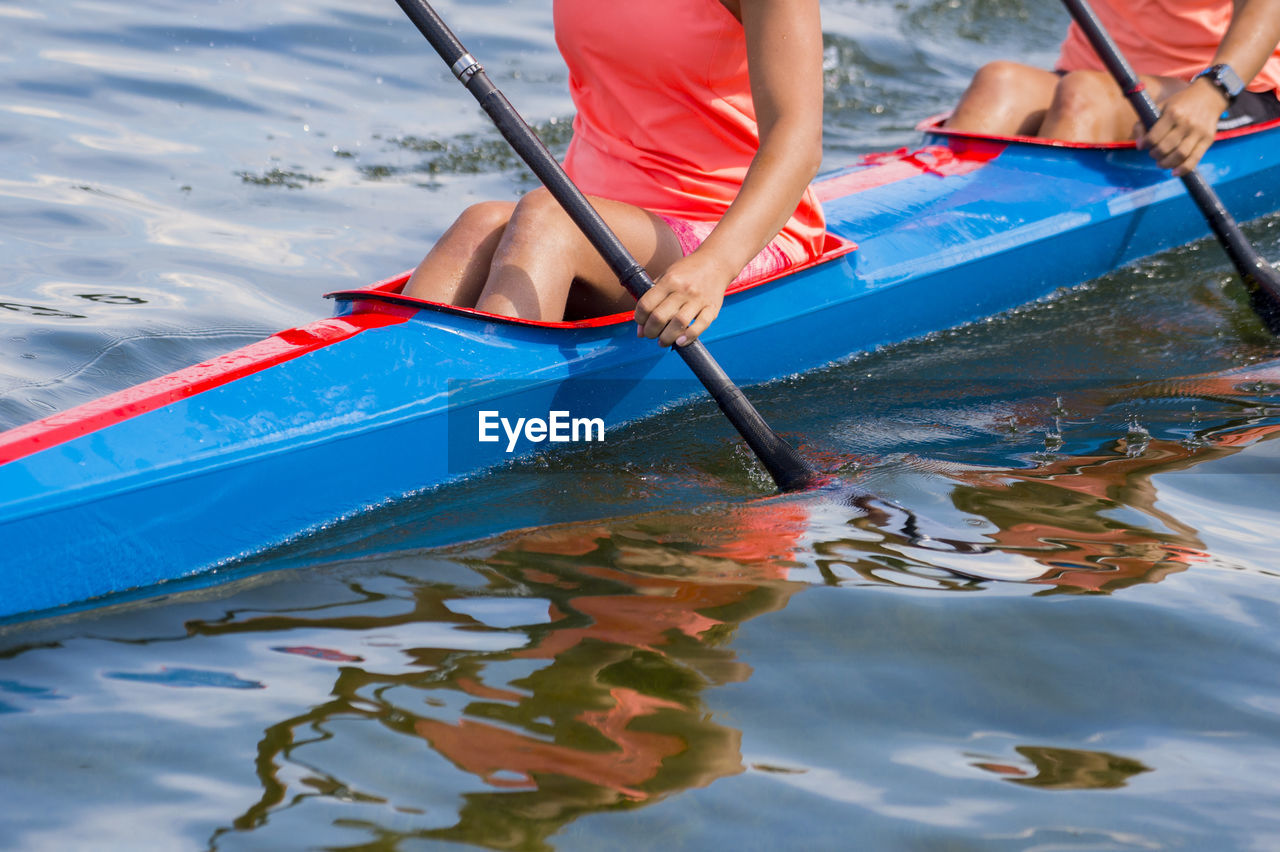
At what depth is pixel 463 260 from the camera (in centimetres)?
262

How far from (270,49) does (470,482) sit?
170 inches

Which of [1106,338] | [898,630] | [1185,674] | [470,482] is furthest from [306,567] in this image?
[1106,338]

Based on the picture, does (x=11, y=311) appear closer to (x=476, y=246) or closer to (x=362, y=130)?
(x=476, y=246)

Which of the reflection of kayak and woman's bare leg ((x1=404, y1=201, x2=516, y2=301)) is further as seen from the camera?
woman's bare leg ((x1=404, y1=201, x2=516, y2=301))

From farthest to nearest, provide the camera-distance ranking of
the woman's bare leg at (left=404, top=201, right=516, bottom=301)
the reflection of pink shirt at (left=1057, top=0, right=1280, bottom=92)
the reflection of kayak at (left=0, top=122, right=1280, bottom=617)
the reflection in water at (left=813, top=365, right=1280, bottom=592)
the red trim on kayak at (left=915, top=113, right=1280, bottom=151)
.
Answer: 1. the reflection of pink shirt at (left=1057, top=0, right=1280, bottom=92)
2. the red trim on kayak at (left=915, top=113, right=1280, bottom=151)
3. the woman's bare leg at (left=404, top=201, right=516, bottom=301)
4. the reflection in water at (left=813, top=365, right=1280, bottom=592)
5. the reflection of kayak at (left=0, top=122, right=1280, bottom=617)

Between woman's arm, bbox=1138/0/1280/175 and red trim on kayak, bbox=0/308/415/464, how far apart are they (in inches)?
91.7

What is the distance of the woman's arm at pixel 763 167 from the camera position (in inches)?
91.2

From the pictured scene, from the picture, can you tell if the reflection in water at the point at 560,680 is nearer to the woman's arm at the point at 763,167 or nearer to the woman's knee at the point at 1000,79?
the woman's arm at the point at 763,167

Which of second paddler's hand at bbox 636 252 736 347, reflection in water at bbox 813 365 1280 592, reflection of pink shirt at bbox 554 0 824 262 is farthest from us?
reflection of pink shirt at bbox 554 0 824 262

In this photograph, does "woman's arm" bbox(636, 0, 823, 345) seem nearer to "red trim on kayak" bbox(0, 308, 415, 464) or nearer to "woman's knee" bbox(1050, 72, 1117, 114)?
"red trim on kayak" bbox(0, 308, 415, 464)

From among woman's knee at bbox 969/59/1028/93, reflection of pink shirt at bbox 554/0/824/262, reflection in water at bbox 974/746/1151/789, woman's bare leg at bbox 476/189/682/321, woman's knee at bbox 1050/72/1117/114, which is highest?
woman's knee at bbox 969/59/1028/93

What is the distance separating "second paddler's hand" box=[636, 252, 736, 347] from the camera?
2.34m

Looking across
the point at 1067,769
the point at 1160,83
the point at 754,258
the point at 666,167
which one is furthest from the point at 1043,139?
the point at 1067,769

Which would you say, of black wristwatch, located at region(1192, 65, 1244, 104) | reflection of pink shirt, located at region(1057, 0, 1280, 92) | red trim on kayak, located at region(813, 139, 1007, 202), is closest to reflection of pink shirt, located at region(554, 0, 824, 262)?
red trim on kayak, located at region(813, 139, 1007, 202)
